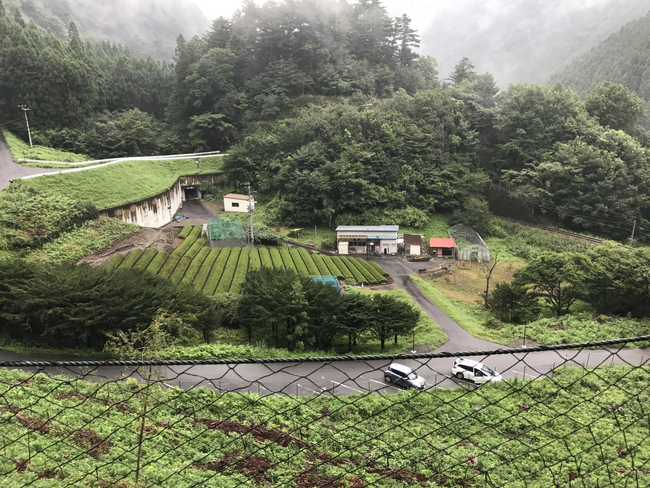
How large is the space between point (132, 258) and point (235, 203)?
9614 mm

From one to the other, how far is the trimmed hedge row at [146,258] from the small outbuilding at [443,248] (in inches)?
486

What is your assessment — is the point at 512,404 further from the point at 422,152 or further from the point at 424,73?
the point at 424,73

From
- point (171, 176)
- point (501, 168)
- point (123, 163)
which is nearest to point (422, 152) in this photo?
point (501, 168)

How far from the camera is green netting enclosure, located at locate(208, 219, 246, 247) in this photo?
722 inches

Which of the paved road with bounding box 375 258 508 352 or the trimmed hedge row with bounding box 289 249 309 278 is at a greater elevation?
Result: the trimmed hedge row with bounding box 289 249 309 278

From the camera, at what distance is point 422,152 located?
24.3m

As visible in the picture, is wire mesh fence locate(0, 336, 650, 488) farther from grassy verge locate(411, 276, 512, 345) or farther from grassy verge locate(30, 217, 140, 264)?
grassy verge locate(30, 217, 140, 264)

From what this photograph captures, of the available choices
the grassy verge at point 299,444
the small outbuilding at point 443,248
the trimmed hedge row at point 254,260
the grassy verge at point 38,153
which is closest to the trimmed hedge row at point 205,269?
the trimmed hedge row at point 254,260

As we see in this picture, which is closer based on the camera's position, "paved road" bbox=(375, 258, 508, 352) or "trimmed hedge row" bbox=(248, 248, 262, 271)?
"paved road" bbox=(375, 258, 508, 352)

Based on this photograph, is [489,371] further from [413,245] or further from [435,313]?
[413,245]

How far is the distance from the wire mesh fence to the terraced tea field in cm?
782

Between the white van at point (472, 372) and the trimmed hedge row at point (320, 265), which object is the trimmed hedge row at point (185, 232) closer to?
the trimmed hedge row at point (320, 265)

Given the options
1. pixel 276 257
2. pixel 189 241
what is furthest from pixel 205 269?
pixel 189 241

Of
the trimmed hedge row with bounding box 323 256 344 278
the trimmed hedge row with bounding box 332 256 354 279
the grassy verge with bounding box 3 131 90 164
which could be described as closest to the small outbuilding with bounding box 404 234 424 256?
the trimmed hedge row with bounding box 332 256 354 279
